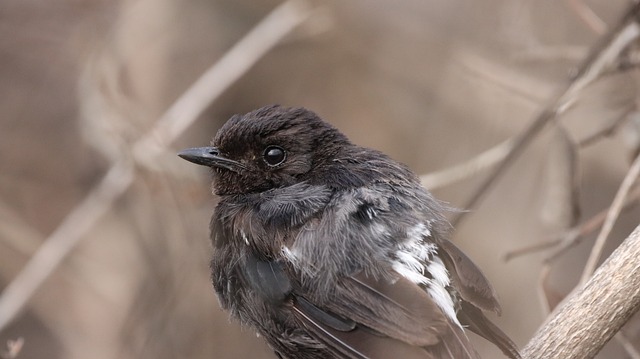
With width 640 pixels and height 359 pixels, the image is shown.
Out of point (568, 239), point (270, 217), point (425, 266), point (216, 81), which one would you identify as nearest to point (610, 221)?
point (568, 239)

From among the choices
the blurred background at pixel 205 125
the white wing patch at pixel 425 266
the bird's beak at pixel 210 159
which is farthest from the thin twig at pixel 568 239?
the blurred background at pixel 205 125

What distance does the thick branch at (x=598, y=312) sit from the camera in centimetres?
286

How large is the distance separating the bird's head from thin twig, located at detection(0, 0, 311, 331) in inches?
68.8

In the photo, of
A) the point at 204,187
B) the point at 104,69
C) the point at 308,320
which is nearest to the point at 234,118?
the point at 308,320

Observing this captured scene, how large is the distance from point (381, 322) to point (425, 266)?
1.07ft

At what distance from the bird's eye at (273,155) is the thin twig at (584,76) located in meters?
0.78

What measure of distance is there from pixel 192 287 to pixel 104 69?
1567 mm

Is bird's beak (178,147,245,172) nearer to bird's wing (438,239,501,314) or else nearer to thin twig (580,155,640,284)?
bird's wing (438,239,501,314)

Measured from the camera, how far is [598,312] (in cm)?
288

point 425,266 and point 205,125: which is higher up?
point 205,125

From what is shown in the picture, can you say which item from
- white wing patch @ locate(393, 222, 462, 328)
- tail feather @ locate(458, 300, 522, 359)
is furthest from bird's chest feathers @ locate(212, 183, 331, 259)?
tail feather @ locate(458, 300, 522, 359)

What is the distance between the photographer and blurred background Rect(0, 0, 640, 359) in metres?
5.86

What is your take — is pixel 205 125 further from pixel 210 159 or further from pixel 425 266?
pixel 425 266

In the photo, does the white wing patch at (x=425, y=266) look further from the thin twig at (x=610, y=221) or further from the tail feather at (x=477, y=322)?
the thin twig at (x=610, y=221)
